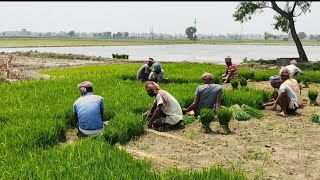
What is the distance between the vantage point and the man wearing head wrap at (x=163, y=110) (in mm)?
7684

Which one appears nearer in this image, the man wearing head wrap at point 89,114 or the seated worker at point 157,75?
the man wearing head wrap at point 89,114

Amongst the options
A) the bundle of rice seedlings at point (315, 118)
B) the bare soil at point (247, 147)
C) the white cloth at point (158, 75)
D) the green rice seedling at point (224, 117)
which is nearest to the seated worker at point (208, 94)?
the bare soil at point (247, 147)

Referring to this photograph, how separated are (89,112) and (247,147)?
2.89 meters

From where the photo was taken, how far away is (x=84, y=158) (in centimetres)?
514

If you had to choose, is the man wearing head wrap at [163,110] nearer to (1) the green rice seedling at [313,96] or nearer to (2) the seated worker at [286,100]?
(2) the seated worker at [286,100]

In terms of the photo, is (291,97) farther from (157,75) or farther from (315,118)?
(157,75)

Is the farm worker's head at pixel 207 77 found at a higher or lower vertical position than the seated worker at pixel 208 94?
higher

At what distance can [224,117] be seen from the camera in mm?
7375

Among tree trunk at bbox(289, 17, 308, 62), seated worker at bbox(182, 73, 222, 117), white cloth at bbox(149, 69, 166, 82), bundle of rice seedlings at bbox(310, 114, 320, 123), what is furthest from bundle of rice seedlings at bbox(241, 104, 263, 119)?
tree trunk at bbox(289, 17, 308, 62)

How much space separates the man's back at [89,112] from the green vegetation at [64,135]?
11.6 inches

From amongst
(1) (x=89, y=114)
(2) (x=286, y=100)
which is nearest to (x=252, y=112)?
(2) (x=286, y=100)

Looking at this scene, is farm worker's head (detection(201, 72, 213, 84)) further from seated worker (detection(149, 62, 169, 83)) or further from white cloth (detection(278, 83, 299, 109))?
seated worker (detection(149, 62, 169, 83))

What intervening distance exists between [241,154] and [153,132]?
197 cm

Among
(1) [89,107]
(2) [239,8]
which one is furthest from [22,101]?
(2) [239,8]
